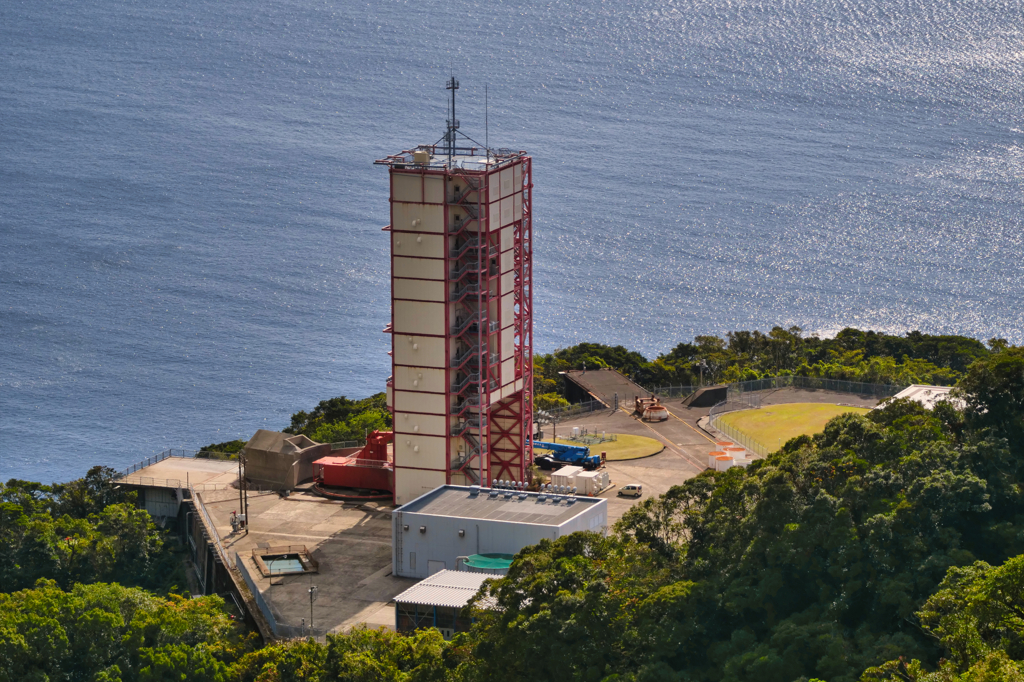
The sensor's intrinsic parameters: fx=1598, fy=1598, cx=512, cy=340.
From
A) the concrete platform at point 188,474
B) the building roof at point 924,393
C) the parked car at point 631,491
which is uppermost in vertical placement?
the building roof at point 924,393

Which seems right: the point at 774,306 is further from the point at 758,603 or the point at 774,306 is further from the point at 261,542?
the point at 758,603

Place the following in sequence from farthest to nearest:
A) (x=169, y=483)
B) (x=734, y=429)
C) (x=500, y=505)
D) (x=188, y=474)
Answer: (x=734, y=429) < (x=188, y=474) < (x=169, y=483) < (x=500, y=505)

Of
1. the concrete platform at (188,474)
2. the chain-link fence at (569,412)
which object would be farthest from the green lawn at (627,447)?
the concrete platform at (188,474)

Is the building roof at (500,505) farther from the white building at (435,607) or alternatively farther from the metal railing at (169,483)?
the metal railing at (169,483)

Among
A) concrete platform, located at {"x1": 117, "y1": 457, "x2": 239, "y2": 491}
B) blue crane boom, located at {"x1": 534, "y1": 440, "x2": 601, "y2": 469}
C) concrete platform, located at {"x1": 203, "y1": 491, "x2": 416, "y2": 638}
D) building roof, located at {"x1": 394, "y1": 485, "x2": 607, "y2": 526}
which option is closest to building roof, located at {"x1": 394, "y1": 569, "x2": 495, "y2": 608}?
concrete platform, located at {"x1": 203, "y1": 491, "x2": 416, "y2": 638}

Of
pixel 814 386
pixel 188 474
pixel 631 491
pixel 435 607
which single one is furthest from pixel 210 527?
pixel 814 386

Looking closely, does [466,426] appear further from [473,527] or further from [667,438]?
[667,438]
